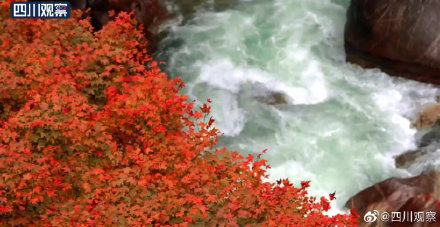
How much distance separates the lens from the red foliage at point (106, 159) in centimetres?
935

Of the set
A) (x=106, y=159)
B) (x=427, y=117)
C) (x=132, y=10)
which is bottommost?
(x=106, y=159)

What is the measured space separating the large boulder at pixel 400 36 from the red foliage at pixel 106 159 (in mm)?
9791

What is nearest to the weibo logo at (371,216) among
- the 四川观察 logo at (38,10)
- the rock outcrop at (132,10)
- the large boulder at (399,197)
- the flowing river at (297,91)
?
the large boulder at (399,197)

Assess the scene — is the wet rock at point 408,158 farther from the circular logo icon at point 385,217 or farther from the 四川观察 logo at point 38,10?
the 四川观察 logo at point 38,10

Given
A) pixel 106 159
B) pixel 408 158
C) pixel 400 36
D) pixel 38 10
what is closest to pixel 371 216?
pixel 408 158

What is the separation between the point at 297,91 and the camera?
19.0 metres

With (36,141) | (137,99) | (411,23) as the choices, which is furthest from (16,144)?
(411,23)

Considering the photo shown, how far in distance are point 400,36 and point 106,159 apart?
12.9 meters

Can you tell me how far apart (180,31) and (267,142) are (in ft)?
23.5

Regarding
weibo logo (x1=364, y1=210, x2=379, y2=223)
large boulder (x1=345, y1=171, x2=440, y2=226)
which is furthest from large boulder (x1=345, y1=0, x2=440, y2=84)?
weibo logo (x1=364, y1=210, x2=379, y2=223)

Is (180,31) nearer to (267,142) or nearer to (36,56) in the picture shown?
(267,142)

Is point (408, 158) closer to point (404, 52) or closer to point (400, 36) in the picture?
point (404, 52)

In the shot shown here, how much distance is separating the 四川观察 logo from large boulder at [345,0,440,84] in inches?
459

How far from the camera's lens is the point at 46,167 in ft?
31.5
